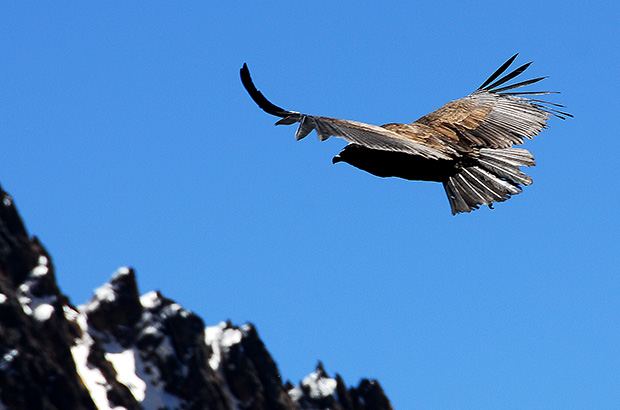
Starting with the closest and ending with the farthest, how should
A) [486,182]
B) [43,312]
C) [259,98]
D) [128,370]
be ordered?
[259,98] < [486,182] < [43,312] < [128,370]

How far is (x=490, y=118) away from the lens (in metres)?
14.7

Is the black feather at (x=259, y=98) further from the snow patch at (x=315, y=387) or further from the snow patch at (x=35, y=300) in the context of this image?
the snow patch at (x=315, y=387)

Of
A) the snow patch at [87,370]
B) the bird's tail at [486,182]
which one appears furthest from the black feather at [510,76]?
the snow patch at [87,370]

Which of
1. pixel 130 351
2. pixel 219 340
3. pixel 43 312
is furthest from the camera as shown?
pixel 219 340

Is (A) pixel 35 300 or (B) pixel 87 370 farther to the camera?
(A) pixel 35 300

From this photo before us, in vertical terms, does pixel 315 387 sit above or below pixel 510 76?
above

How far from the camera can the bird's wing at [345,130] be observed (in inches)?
412

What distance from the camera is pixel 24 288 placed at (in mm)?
158875

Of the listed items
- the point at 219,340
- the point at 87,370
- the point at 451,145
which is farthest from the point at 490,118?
the point at 219,340

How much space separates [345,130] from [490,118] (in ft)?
15.3

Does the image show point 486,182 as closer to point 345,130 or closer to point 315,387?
point 345,130

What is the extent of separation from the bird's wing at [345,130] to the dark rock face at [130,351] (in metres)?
143

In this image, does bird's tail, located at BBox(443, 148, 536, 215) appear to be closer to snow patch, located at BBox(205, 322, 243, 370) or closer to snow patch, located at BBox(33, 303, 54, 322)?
snow patch, located at BBox(33, 303, 54, 322)

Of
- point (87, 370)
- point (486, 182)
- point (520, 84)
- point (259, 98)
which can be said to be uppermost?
point (87, 370)
